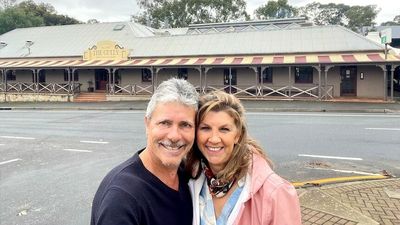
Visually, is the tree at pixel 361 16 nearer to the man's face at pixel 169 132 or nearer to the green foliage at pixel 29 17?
the green foliage at pixel 29 17

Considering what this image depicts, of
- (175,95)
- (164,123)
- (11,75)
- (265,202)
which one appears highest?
(11,75)

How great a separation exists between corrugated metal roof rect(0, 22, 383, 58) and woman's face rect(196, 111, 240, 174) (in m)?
25.1

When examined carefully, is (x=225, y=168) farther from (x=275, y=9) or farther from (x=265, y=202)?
(x=275, y=9)

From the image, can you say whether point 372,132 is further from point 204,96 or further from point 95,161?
point 204,96

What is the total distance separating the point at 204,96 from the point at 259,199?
0.67 metres

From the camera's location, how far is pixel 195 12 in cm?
5788

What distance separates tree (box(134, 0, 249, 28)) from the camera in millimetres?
57406

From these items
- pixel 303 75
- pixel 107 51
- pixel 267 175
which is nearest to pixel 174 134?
pixel 267 175

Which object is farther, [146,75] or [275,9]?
A: [275,9]

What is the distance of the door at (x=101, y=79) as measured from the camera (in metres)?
32.4

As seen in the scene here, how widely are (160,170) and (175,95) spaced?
44 cm

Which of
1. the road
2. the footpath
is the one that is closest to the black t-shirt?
the road

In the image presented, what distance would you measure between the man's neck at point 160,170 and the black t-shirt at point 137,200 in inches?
1.5

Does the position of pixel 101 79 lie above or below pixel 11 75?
below
